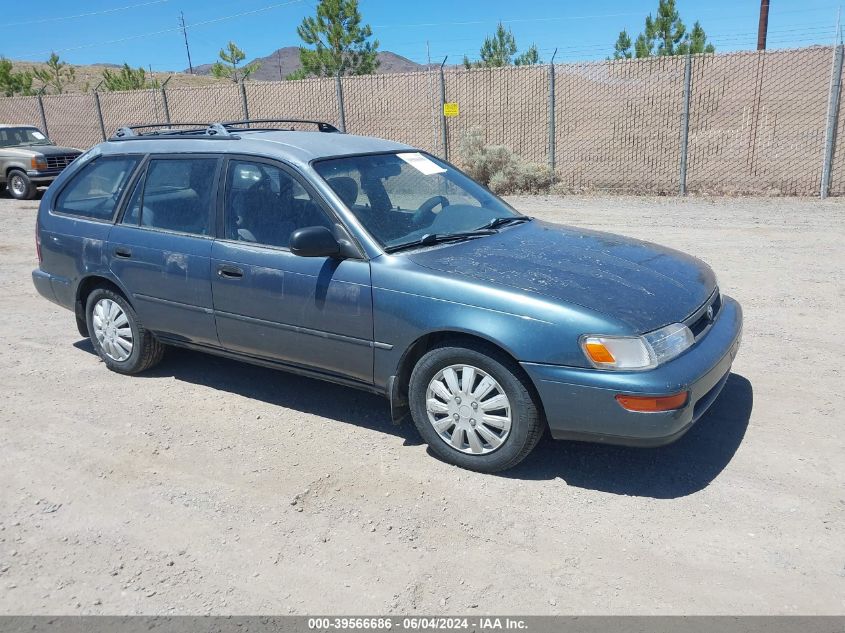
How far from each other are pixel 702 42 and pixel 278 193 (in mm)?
30772

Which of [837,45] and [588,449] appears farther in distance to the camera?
[837,45]

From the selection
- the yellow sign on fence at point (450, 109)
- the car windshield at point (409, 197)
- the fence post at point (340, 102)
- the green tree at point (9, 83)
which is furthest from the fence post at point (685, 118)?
the green tree at point (9, 83)

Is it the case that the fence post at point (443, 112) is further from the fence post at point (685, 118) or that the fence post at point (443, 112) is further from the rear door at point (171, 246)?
the rear door at point (171, 246)

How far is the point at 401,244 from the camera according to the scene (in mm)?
4258

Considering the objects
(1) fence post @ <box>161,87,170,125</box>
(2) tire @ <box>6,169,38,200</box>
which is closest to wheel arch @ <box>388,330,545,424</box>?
(2) tire @ <box>6,169,38,200</box>

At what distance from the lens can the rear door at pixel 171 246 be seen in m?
4.81

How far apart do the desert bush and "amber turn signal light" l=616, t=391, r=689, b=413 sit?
39.4 ft

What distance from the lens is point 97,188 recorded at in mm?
5496

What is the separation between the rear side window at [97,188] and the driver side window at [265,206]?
43.4 inches

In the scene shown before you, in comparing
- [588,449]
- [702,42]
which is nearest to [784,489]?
[588,449]

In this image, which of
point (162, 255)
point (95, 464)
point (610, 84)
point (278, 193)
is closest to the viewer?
point (95, 464)

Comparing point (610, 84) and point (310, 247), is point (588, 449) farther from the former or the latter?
point (610, 84)

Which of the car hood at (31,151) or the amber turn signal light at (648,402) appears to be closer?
the amber turn signal light at (648,402)

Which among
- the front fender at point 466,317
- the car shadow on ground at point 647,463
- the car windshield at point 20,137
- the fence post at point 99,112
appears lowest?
the car shadow on ground at point 647,463
